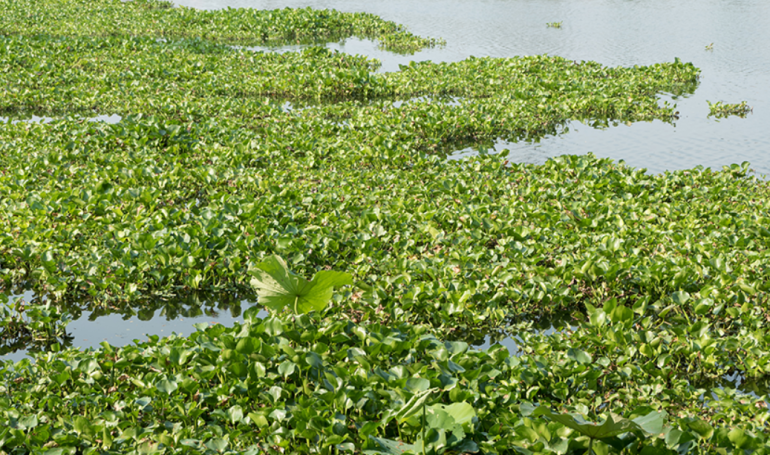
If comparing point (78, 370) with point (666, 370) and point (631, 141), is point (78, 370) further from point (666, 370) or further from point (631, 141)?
point (631, 141)

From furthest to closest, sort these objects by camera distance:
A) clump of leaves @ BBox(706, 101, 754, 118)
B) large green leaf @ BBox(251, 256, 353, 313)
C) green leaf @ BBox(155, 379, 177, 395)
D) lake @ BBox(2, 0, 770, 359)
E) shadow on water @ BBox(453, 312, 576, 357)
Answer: clump of leaves @ BBox(706, 101, 754, 118) < lake @ BBox(2, 0, 770, 359) < shadow on water @ BBox(453, 312, 576, 357) < large green leaf @ BBox(251, 256, 353, 313) < green leaf @ BBox(155, 379, 177, 395)

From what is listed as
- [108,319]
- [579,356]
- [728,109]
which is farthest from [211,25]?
[579,356]

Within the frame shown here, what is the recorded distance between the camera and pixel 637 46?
17.8 m

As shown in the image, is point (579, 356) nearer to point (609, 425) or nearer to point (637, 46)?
point (609, 425)

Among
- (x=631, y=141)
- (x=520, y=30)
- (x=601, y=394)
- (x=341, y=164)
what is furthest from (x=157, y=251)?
(x=520, y=30)

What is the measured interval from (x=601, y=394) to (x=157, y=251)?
3.75 meters

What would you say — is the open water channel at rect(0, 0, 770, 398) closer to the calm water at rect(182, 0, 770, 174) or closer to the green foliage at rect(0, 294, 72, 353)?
the calm water at rect(182, 0, 770, 174)

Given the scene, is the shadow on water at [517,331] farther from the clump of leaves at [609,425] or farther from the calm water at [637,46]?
the calm water at [637,46]

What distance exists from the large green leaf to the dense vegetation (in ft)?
0.07

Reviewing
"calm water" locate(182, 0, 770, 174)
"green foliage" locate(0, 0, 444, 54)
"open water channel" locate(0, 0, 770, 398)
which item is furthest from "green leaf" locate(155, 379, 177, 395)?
"green foliage" locate(0, 0, 444, 54)

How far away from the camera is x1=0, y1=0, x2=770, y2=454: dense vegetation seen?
137 inches

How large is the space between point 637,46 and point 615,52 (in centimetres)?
135

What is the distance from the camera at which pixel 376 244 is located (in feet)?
19.6

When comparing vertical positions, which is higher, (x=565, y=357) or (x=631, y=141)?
(x=631, y=141)
